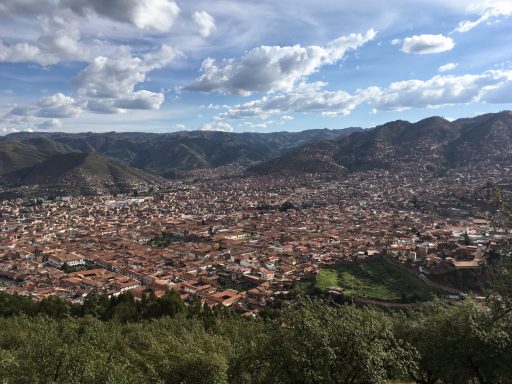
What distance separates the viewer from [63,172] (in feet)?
564

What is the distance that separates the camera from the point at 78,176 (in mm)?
166625

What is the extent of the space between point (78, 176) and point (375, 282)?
147015mm

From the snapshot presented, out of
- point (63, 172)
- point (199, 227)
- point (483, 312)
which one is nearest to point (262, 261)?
point (199, 227)

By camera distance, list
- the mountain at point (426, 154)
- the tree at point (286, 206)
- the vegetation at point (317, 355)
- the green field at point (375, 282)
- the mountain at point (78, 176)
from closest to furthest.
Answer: the vegetation at point (317, 355)
the green field at point (375, 282)
the tree at point (286, 206)
the mountain at point (78, 176)
the mountain at point (426, 154)

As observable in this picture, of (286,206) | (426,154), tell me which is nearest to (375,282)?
(286,206)

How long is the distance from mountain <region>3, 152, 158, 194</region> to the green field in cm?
12265

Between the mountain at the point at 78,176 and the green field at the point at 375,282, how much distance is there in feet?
402

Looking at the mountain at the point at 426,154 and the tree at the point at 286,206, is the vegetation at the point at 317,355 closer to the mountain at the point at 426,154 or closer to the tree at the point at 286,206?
the tree at the point at 286,206

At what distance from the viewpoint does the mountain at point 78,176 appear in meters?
157

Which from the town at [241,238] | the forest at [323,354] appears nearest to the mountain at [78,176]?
the town at [241,238]

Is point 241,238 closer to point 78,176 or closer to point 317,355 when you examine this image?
point 317,355

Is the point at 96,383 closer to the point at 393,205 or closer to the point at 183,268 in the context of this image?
the point at 183,268

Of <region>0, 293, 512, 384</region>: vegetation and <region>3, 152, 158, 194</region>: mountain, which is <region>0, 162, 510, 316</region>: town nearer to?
<region>0, 293, 512, 384</region>: vegetation

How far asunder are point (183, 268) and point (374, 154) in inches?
6025
